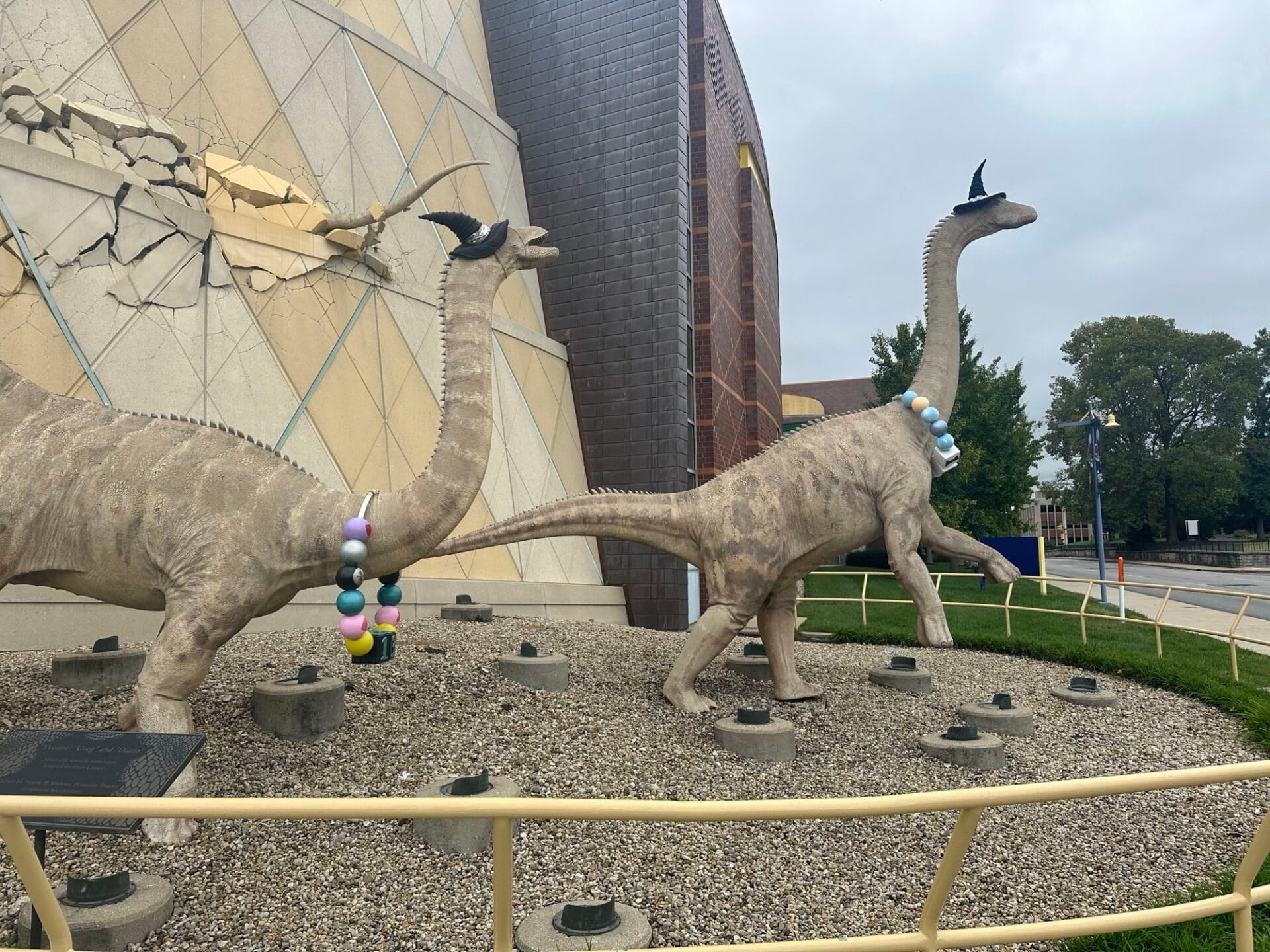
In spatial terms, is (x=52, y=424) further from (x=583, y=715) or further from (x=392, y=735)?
(x=583, y=715)

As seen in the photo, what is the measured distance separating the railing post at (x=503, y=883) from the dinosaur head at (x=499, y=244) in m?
3.38

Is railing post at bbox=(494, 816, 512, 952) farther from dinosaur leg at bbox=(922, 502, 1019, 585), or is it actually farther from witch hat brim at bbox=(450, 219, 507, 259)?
dinosaur leg at bbox=(922, 502, 1019, 585)

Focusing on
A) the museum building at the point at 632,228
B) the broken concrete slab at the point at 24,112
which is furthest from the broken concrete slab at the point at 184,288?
the museum building at the point at 632,228

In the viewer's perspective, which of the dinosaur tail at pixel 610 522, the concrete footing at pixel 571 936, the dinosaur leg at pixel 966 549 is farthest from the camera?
the dinosaur leg at pixel 966 549

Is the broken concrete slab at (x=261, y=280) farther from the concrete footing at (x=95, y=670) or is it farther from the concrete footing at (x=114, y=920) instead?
the concrete footing at (x=114, y=920)

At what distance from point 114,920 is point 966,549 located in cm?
552

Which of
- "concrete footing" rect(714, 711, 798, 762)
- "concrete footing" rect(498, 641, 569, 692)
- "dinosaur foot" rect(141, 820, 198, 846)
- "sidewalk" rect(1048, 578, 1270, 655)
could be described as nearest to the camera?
"dinosaur foot" rect(141, 820, 198, 846)

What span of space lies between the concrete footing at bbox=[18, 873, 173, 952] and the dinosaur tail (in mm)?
2506

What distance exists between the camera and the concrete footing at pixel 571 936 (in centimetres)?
286

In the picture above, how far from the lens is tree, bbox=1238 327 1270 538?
1587 inches

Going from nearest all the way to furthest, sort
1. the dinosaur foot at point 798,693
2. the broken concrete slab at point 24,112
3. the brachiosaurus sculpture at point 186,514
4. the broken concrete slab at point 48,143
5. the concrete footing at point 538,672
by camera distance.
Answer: the brachiosaurus sculpture at point 186,514 < the concrete footing at point 538,672 < the dinosaur foot at point 798,693 < the broken concrete slab at point 24,112 < the broken concrete slab at point 48,143

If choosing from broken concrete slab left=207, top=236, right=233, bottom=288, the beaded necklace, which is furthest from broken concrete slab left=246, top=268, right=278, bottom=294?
the beaded necklace

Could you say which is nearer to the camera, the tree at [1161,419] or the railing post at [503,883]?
the railing post at [503,883]

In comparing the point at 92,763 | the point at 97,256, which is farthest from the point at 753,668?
the point at 97,256
